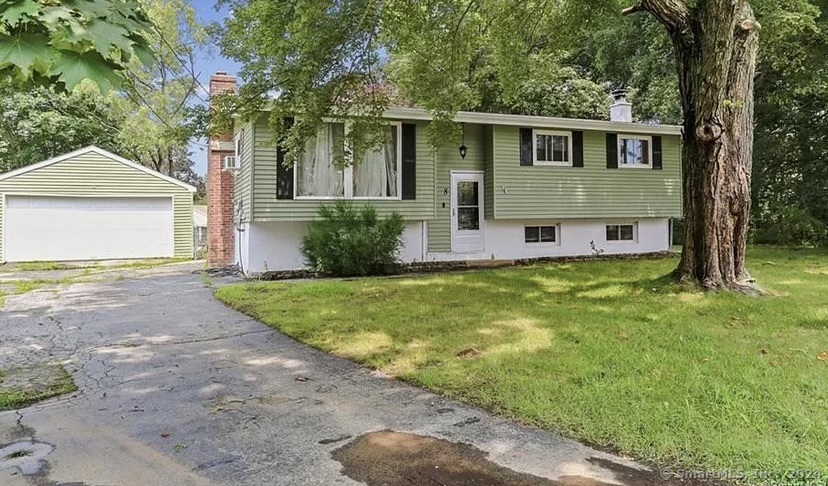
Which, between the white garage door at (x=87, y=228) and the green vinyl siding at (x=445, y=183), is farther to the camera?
the white garage door at (x=87, y=228)

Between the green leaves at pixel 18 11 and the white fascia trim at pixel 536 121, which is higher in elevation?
the white fascia trim at pixel 536 121

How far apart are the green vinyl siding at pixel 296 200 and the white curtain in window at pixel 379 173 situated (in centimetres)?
26

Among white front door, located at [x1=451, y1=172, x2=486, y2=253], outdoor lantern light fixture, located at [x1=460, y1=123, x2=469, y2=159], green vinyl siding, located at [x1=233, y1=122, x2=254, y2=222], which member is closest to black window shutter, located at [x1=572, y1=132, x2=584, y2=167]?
white front door, located at [x1=451, y1=172, x2=486, y2=253]

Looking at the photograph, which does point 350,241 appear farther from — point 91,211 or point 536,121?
point 91,211

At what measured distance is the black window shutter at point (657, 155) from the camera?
15.1 metres

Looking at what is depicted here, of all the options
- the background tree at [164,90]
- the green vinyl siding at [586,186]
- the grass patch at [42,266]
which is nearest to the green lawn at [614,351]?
the green vinyl siding at [586,186]

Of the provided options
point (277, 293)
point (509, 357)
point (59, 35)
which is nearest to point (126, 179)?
point (277, 293)

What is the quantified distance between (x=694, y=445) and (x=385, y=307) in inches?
190

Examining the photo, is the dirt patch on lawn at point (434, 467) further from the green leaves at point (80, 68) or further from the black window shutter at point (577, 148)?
the black window shutter at point (577, 148)

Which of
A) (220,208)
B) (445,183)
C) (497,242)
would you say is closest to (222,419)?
(445,183)

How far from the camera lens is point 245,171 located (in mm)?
11891

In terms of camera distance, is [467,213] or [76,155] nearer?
[467,213]

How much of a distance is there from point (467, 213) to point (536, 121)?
2875 millimetres

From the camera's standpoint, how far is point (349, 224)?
36.2 ft
